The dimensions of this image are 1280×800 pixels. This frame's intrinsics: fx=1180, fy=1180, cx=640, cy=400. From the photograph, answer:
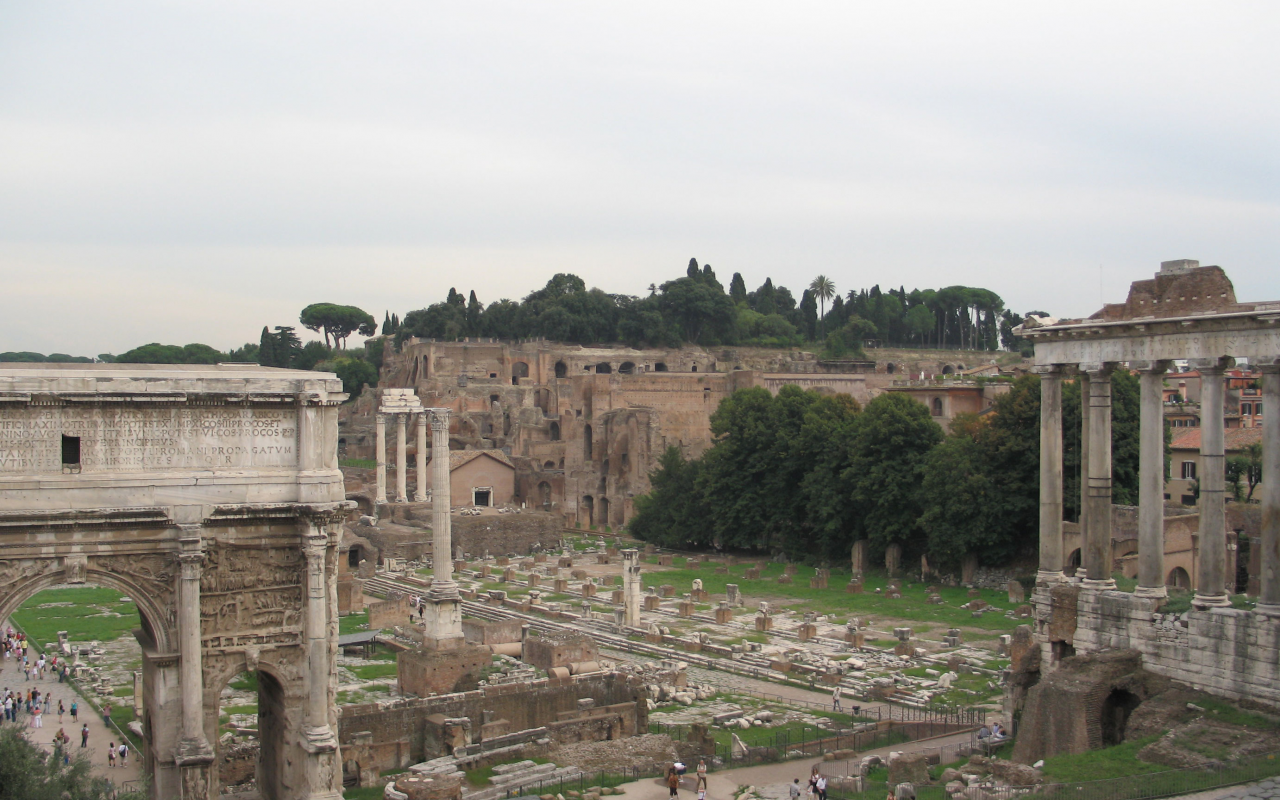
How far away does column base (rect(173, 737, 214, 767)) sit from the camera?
13.7 meters

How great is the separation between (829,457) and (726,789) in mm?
24689

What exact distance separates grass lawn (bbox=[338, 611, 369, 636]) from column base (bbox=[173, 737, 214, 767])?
16.1 metres

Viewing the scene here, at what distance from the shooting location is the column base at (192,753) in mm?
13680

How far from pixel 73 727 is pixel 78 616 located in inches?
529

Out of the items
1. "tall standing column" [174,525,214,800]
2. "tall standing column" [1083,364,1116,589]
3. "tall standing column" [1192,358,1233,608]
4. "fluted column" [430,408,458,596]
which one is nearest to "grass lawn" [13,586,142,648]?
"fluted column" [430,408,458,596]

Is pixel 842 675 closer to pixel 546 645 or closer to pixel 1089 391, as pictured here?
Result: pixel 546 645

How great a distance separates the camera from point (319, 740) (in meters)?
14.5

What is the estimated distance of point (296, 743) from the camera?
14.7 metres

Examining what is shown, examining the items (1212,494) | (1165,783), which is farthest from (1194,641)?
(1165,783)

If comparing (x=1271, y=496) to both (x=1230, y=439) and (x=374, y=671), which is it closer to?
(x=374, y=671)

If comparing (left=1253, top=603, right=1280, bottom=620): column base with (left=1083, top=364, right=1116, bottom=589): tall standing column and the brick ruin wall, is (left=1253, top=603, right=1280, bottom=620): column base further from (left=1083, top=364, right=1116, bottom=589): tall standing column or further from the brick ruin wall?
the brick ruin wall

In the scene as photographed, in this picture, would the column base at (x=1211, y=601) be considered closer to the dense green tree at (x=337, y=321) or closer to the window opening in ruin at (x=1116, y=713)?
the window opening in ruin at (x=1116, y=713)

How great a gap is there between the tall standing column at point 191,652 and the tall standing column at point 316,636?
4.10 feet

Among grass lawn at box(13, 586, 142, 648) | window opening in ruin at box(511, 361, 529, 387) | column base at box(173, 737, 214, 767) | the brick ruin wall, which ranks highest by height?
window opening in ruin at box(511, 361, 529, 387)
